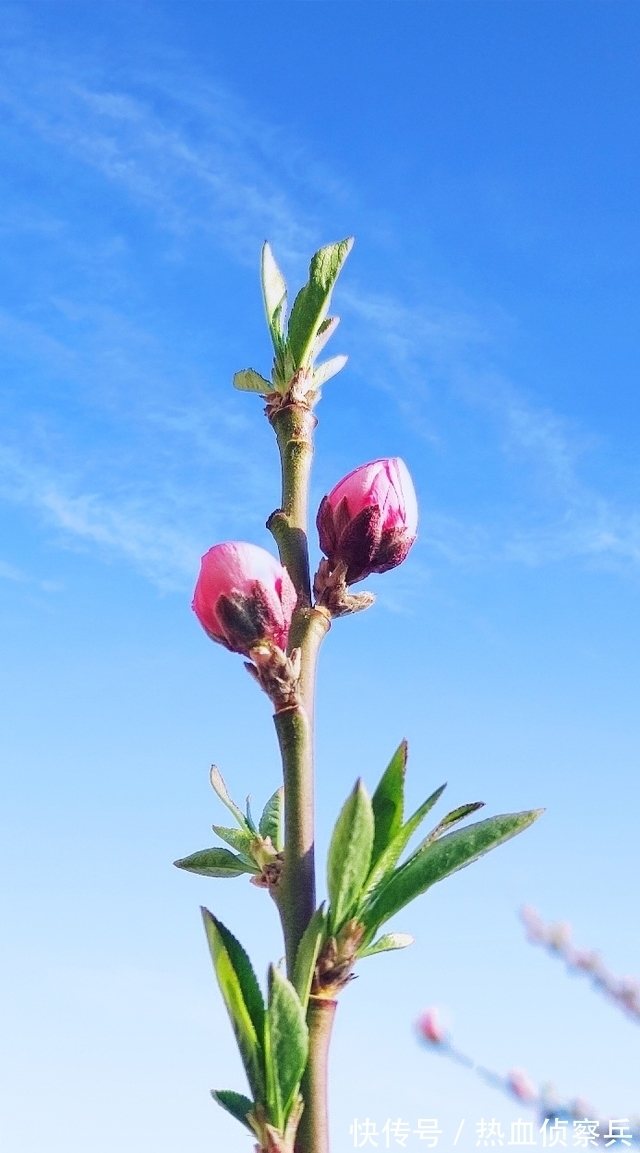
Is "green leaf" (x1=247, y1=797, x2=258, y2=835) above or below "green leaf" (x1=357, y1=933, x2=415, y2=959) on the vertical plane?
above

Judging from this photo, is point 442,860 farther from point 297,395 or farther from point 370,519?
point 297,395

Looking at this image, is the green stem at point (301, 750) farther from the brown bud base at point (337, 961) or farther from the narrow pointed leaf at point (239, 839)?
the narrow pointed leaf at point (239, 839)

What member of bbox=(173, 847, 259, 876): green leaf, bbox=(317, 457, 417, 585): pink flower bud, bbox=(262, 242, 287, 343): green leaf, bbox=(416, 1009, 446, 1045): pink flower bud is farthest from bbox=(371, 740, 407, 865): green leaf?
bbox=(416, 1009, 446, 1045): pink flower bud

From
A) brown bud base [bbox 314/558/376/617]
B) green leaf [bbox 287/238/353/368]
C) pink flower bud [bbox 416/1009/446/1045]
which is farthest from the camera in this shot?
pink flower bud [bbox 416/1009/446/1045]

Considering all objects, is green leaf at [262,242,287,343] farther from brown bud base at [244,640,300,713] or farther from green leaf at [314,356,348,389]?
brown bud base at [244,640,300,713]

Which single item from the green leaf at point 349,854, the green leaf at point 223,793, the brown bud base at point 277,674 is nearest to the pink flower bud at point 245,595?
the brown bud base at point 277,674

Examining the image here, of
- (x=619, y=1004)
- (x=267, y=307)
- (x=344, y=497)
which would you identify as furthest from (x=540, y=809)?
(x=619, y=1004)
